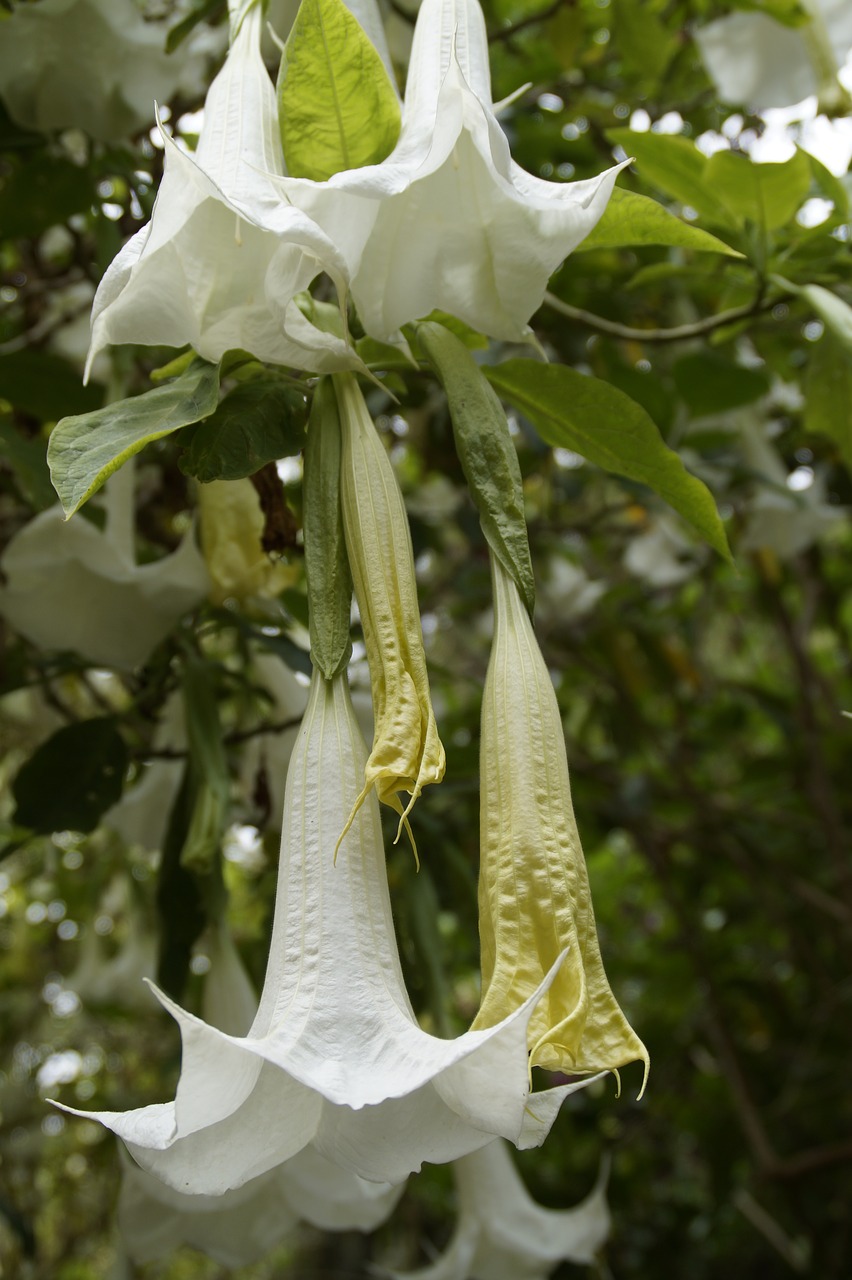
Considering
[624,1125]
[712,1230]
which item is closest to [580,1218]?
[624,1125]

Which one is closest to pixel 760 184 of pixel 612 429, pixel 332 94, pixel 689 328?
pixel 689 328

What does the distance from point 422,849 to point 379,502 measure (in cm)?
76

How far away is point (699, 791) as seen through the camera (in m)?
2.12

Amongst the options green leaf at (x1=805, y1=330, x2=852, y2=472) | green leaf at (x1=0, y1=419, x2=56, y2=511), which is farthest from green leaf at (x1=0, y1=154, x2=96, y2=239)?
green leaf at (x1=805, y1=330, x2=852, y2=472)

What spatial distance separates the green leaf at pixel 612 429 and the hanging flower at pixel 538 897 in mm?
214

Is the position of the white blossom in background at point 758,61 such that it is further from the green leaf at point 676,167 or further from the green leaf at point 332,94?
the green leaf at point 332,94

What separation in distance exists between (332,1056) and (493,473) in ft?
1.02

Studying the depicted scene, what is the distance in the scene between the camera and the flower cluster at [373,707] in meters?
0.49

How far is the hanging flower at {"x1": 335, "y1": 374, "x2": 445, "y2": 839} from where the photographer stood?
537mm

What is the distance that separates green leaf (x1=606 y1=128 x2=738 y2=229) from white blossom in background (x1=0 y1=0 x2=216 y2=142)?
16.3 inches

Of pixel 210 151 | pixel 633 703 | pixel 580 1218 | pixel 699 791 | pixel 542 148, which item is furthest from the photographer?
pixel 633 703

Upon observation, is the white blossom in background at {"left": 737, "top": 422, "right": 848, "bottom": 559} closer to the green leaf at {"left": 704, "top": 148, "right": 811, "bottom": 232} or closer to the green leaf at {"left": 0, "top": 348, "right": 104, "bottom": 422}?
the green leaf at {"left": 704, "top": 148, "right": 811, "bottom": 232}

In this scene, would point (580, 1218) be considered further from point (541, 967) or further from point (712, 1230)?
point (712, 1230)

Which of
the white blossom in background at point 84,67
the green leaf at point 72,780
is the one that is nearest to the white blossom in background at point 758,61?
the white blossom in background at point 84,67
